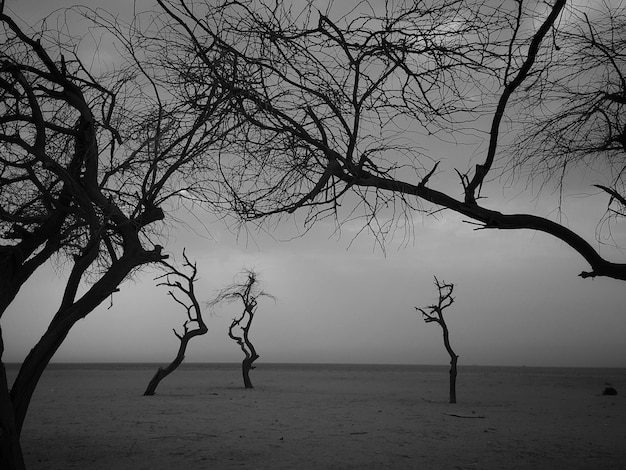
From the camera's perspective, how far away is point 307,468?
7285mm

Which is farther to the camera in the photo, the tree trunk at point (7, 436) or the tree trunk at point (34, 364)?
the tree trunk at point (34, 364)

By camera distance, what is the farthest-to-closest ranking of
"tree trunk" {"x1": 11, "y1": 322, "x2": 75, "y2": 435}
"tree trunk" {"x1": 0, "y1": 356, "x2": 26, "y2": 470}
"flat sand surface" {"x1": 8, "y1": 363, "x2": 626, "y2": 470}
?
"flat sand surface" {"x1": 8, "y1": 363, "x2": 626, "y2": 470} < "tree trunk" {"x1": 11, "y1": 322, "x2": 75, "y2": 435} < "tree trunk" {"x1": 0, "y1": 356, "x2": 26, "y2": 470}

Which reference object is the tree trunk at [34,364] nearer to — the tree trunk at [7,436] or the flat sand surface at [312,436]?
the tree trunk at [7,436]

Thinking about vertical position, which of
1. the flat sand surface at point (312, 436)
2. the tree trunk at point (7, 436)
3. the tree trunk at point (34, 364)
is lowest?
the flat sand surface at point (312, 436)

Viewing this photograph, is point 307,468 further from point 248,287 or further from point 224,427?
point 248,287

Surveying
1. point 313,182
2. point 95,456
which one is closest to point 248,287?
point 95,456

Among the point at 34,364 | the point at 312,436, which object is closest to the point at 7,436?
the point at 34,364

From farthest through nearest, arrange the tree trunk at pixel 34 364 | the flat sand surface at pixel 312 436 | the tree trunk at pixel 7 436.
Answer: the flat sand surface at pixel 312 436, the tree trunk at pixel 34 364, the tree trunk at pixel 7 436

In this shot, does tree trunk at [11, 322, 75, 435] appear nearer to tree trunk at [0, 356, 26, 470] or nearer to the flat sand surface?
tree trunk at [0, 356, 26, 470]

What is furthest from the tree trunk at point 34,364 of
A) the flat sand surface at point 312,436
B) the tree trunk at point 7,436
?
the flat sand surface at point 312,436

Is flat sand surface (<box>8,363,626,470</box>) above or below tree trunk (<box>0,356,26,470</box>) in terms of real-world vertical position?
below

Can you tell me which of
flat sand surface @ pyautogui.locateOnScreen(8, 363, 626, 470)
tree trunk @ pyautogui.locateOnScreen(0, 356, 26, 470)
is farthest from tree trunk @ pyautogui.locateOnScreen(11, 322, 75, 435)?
flat sand surface @ pyautogui.locateOnScreen(8, 363, 626, 470)

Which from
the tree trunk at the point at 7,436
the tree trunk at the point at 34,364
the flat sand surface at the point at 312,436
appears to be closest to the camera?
the tree trunk at the point at 7,436

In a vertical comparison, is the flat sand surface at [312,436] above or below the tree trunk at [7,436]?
below
